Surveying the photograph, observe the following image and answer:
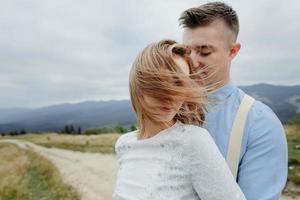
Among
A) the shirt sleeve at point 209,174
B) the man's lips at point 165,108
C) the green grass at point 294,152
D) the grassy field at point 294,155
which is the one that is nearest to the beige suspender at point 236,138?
the shirt sleeve at point 209,174

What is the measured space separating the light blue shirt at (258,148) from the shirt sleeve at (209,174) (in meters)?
0.22

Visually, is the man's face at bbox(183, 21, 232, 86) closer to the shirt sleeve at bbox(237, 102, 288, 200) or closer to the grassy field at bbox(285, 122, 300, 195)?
the shirt sleeve at bbox(237, 102, 288, 200)

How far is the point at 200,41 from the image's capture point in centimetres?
260

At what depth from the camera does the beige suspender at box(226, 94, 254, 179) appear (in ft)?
7.30

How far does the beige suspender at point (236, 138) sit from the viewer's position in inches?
87.6

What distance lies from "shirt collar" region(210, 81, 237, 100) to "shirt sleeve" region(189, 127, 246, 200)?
1.58 feet

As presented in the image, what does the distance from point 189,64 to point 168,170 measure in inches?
19.0

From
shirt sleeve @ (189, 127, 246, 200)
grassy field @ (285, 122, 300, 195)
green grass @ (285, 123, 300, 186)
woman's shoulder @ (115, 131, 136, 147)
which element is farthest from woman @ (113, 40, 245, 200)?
green grass @ (285, 123, 300, 186)

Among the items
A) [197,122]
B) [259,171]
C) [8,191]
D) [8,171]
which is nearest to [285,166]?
[259,171]

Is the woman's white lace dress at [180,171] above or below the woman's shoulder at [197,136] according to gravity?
below

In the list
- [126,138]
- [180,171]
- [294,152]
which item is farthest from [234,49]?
[294,152]

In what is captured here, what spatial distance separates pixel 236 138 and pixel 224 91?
0.30 meters

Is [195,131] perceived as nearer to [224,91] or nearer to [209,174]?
[209,174]

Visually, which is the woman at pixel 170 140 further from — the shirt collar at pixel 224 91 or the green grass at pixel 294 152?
the green grass at pixel 294 152
